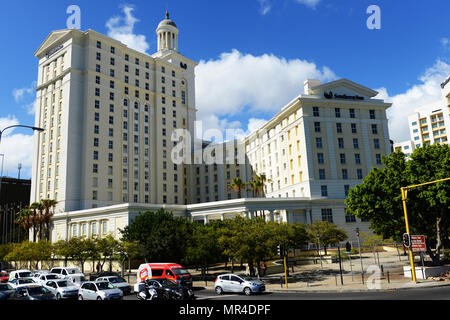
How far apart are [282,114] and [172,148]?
107 feet

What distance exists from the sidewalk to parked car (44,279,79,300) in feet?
41.7

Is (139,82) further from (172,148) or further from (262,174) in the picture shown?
(262,174)

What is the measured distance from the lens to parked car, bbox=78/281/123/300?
2450 centimetres

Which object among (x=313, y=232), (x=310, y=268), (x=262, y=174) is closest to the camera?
(x=310, y=268)

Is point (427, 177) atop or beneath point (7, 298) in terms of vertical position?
atop

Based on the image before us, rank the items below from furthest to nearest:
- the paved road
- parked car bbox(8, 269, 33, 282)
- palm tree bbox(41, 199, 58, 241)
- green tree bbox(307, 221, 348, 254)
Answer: palm tree bbox(41, 199, 58, 241) < green tree bbox(307, 221, 348, 254) < parked car bbox(8, 269, 33, 282) < the paved road

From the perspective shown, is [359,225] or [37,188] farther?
[37,188]

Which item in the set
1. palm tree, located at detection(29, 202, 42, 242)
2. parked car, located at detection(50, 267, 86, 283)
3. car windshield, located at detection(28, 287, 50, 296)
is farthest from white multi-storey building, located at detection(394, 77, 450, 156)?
car windshield, located at detection(28, 287, 50, 296)

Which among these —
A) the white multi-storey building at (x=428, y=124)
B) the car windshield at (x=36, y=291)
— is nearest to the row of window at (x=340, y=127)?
the car windshield at (x=36, y=291)

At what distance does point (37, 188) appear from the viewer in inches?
3273

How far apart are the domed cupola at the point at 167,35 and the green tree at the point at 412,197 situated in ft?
277

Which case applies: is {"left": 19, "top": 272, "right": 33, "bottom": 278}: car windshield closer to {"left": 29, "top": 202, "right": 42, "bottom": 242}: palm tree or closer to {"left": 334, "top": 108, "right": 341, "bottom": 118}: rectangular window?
{"left": 29, "top": 202, "right": 42, "bottom": 242}: palm tree

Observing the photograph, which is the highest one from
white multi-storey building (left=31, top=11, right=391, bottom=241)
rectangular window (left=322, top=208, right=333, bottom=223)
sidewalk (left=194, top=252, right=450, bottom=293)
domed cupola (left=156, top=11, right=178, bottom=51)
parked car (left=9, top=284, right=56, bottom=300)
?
domed cupola (left=156, top=11, right=178, bottom=51)
